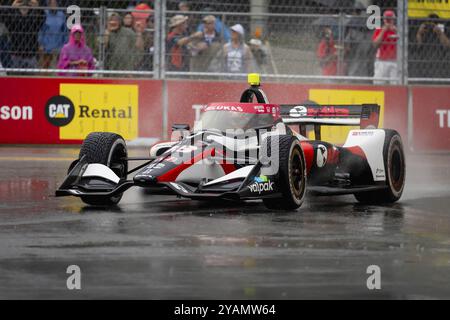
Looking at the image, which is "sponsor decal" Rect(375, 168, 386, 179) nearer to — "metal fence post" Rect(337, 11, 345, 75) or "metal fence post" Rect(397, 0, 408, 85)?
"metal fence post" Rect(337, 11, 345, 75)

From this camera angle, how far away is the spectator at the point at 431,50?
754 inches

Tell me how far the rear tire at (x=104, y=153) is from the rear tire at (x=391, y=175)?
8.40 ft

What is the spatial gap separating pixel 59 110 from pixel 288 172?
367 inches

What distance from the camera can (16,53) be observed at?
61.3 feet

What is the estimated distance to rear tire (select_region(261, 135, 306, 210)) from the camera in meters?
10.1

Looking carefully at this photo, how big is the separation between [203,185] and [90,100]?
8815mm

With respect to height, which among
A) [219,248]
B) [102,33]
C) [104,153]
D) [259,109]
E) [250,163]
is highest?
[102,33]

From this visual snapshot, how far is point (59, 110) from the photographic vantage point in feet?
61.5

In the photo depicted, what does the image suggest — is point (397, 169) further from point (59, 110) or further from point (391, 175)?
point (59, 110)

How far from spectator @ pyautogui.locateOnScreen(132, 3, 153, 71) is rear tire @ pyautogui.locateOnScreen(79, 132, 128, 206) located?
7.83 m

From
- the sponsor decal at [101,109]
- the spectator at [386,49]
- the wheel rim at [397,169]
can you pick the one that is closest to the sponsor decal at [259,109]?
the wheel rim at [397,169]

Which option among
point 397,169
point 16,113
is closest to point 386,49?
point 16,113

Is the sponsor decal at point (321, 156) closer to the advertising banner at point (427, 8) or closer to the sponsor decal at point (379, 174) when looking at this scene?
the sponsor decal at point (379, 174)

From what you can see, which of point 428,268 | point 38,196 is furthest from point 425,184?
point 428,268
